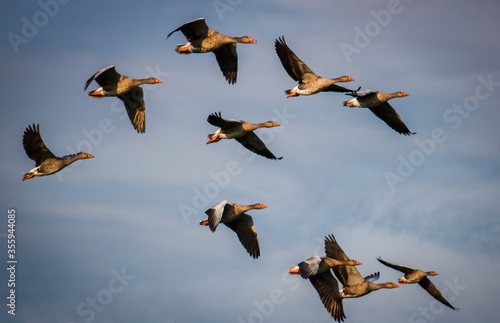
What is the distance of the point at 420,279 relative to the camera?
95.1 ft

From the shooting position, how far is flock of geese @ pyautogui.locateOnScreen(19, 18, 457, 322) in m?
26.6

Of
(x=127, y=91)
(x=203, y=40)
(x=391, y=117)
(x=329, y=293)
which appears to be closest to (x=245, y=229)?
(x=329, y=293)

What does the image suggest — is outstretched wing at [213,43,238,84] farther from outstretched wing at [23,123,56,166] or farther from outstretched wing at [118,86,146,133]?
outstretched wing at [23,123,56,166]

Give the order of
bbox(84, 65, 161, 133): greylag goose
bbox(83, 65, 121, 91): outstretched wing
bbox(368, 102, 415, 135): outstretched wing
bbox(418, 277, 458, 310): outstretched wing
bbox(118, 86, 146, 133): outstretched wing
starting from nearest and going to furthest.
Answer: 1. bbox(83, 65, 121, 91): outstretched wing
2. bbox(84, 65, 161, 133): greylag goose
3. bbox(118, 86, 146, 133): outstretched wing
4. bbox(418, 277, 458, 310): outstretched wing
5. bbox(368, 102, 415, 135): outstretched wing

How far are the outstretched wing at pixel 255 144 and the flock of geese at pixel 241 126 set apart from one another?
0.12 m

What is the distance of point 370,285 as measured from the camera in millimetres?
28172

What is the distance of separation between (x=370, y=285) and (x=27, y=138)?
13.0 metres

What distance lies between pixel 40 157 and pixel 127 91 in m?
3.80

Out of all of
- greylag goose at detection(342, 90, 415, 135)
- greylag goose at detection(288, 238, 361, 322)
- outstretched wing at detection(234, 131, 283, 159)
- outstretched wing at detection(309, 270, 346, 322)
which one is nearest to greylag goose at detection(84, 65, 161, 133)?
outstretched wing at detection(234, 131, 283, 159)

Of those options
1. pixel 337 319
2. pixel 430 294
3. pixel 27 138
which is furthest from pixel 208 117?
pixel 430 294

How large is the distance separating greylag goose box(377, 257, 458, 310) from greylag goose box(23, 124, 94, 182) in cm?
1189

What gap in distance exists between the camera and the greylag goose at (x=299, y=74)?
28.1 meters

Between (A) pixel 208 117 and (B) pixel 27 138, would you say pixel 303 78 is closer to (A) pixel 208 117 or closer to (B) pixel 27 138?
(A) pixel 208 117

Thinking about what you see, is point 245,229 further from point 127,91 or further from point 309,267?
point 127,91
